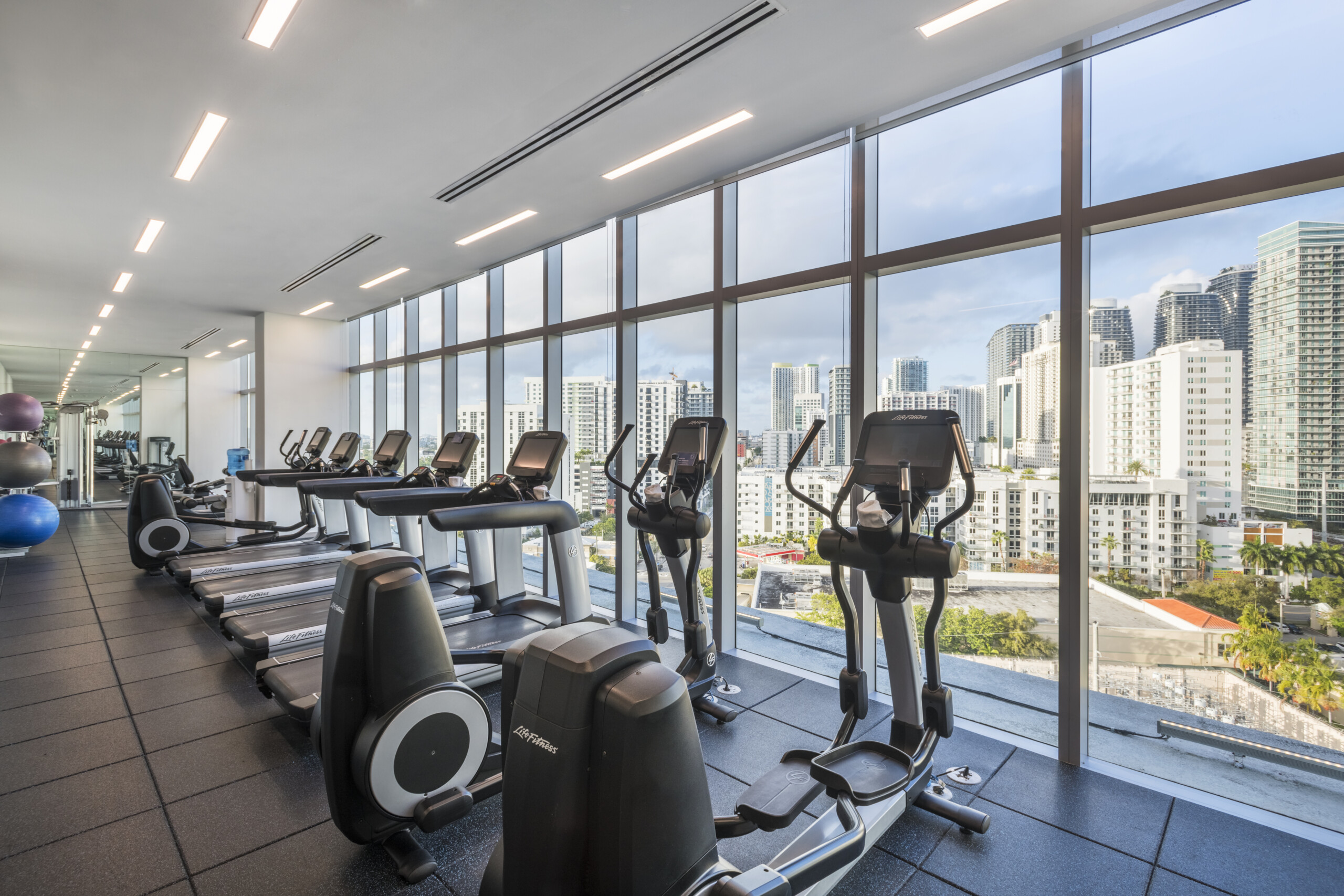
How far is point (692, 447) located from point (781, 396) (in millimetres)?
967

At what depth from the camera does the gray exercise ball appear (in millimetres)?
6410

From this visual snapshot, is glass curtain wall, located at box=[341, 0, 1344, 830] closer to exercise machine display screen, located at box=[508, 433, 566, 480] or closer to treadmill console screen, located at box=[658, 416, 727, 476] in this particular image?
treadmill console screen, located at box=[658, 416, 727, 476]

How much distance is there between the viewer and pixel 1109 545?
2686 mm

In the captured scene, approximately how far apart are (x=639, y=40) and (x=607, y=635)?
8.16 feet

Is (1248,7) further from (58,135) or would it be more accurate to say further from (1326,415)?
(58,135)

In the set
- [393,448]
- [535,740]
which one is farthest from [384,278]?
[535,740]

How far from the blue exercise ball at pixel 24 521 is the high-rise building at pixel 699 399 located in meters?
7.06

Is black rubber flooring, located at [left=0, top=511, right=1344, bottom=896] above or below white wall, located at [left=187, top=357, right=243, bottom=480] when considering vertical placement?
below

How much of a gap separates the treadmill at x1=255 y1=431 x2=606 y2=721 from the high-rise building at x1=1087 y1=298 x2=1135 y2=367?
2.62m

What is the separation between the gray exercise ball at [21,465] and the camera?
6410 millimetres

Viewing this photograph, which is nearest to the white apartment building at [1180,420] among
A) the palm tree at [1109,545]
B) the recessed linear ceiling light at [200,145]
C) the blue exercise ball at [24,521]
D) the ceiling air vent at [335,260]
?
the palm tree at [1109,545]

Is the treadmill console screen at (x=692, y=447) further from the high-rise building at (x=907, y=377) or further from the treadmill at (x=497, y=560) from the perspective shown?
the high-rise building at (x=907, y=377)

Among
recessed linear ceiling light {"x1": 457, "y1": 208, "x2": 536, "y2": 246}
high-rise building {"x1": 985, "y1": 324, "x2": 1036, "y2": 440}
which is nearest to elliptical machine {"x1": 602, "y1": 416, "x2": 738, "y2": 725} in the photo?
high-rise building {"x1": 985, "y1": 324, "x2": 1036, "y2": 440}

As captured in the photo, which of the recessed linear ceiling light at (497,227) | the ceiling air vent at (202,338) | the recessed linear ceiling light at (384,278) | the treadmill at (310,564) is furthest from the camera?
the ceiling air vent at (202,338)
